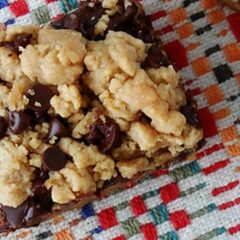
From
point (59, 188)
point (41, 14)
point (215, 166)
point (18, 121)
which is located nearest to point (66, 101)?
point (18, 121)

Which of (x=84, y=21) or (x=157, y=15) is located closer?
(x=84, y=21)

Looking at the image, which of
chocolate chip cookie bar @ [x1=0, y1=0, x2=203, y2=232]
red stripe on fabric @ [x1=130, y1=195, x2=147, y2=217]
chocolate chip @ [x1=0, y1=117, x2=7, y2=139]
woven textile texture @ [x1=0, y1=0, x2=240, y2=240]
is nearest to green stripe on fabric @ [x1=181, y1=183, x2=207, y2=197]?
woven textile texture @ [x1=0, y1=0, x2=240, y2=240]

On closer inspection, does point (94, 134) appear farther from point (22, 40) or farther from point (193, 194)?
point (193, 194)

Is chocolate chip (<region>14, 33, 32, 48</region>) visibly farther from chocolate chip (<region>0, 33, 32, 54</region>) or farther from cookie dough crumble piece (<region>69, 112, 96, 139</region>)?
cookie dough crumble piece (<region>69, 112, 96, 139</region>)

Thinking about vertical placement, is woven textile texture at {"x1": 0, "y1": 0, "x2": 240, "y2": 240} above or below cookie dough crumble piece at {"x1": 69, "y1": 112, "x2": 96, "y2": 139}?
A: below

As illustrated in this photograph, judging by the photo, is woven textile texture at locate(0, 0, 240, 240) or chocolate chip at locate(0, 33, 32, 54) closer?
chocolate chip at locate(0, 33, 32, 54)
